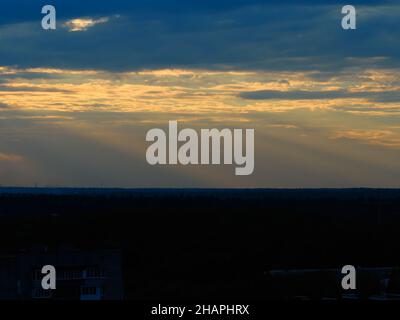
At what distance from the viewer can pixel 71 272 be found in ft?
122

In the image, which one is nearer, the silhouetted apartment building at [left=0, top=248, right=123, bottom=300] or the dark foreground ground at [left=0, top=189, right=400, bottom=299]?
the silhouetted apartment building at [left=0, top=248, right=123, bottom=300]

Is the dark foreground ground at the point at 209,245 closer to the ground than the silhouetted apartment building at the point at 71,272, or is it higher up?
higher up

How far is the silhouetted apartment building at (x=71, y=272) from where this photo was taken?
34.2 meters

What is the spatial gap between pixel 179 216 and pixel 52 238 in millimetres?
34549

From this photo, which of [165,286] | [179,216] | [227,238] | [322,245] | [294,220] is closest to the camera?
[165,286]

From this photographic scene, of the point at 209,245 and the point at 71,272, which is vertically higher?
the point at 209,245

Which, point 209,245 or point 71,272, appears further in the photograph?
point 209,245

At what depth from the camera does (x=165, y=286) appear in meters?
58.9

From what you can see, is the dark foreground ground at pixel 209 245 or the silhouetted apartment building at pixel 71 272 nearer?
the silhouetted apartment building at pixel 71 272

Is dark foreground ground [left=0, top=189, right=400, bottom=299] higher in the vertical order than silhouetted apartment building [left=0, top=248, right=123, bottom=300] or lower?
higher

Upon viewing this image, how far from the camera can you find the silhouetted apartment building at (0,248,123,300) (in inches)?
1347
